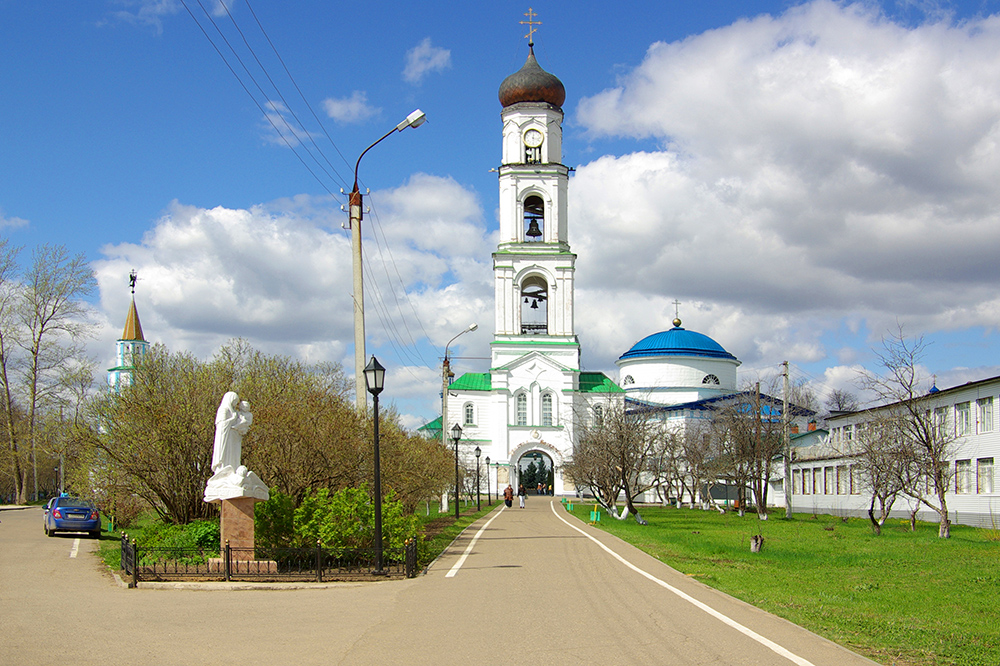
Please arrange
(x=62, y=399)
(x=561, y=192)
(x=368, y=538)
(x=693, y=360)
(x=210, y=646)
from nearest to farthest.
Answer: (x=210, y=646)
(x=368, y=538)
(x=62, y=399)
(x=561, y=192)
(x=693, y=360)

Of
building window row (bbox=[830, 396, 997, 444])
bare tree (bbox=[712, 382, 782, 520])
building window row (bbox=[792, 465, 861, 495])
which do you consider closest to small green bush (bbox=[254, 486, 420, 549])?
building window row (bbox=[830, 396, 997, 444])

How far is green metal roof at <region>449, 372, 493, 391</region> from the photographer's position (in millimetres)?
67312

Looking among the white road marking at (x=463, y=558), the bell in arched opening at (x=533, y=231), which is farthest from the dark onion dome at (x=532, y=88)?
the white road marking at (x=463, y=558)

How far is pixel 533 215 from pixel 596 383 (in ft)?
46.3

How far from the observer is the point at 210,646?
8344 millimetres

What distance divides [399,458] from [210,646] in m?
15.7

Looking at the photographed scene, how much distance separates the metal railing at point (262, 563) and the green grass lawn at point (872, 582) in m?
5.29

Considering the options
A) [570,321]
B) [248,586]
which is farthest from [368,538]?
[570,321]

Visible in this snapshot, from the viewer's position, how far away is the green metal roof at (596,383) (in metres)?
66.6

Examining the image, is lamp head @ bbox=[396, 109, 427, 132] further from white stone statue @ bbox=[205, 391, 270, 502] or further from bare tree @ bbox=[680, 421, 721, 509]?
bare tree @ bbox=[680, 421, 721, 509]

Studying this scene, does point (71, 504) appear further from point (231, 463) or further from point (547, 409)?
point (547, 409)

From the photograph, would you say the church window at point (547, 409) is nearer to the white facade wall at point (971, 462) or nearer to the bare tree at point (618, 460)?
the bare tree at point (618, 460)

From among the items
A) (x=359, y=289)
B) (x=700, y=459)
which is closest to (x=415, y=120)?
(x=359, y=289)

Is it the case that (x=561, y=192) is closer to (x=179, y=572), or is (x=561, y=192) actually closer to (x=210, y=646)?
(x=179, y=572)
